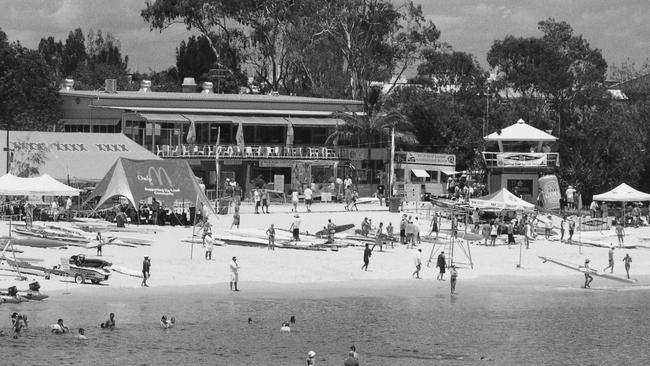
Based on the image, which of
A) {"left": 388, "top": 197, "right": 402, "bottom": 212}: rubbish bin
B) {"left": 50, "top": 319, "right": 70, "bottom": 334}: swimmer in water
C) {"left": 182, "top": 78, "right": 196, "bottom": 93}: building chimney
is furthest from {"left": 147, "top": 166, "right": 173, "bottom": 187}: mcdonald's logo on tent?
{"left": 182, "top": 78, "right": 196, "bottom": 93}: building chimney

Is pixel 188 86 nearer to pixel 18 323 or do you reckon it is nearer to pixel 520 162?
pixel 520 162

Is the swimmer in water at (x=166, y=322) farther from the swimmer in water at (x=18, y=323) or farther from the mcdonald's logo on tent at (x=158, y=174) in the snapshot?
the mcdonald's logo on tent at (x=158, y=174)

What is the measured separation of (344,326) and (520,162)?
103 feet

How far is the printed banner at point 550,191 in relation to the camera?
65.9 metres

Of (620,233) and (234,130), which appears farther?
(234,130)

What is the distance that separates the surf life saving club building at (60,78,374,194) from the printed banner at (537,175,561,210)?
11600 mm

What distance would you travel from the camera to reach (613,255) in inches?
2076

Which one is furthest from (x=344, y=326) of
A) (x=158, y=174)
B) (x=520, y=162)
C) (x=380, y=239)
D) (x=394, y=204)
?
(x=520, y=162)

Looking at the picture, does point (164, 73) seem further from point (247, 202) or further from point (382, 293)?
point (382, 293)

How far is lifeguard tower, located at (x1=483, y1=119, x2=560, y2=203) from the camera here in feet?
221

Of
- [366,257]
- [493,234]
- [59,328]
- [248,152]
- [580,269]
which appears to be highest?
[248,152]

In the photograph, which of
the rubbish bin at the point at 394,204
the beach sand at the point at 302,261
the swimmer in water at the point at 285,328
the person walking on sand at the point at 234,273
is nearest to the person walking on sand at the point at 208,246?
the beach sand at the point at 302,261

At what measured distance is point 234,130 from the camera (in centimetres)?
7656

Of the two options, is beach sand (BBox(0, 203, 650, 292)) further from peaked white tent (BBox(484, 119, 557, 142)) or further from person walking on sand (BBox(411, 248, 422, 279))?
peaked white tent (BBox(484, 119, 557, 142))
